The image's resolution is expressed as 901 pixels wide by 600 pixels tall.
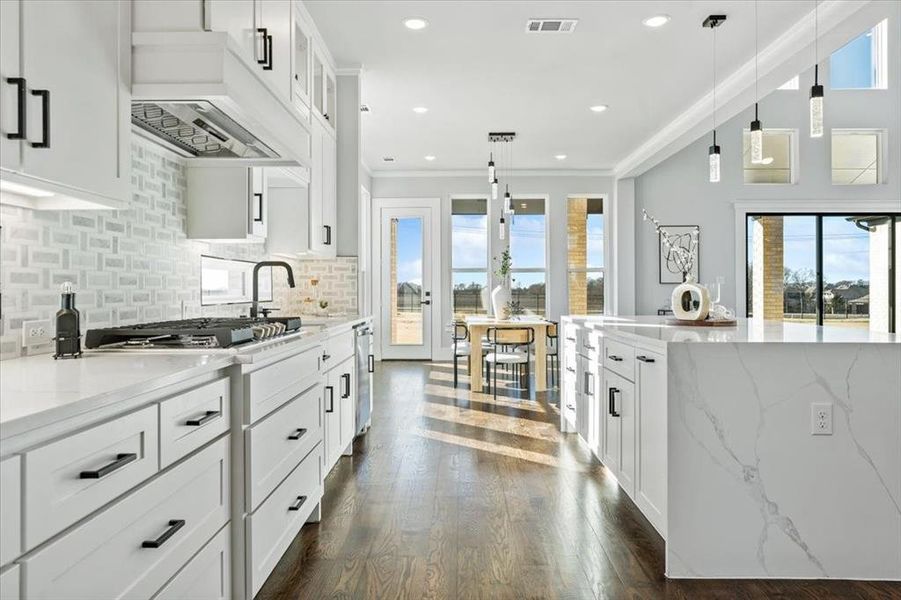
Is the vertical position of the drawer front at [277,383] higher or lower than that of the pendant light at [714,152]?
lower

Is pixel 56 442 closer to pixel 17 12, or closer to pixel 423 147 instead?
pixel 17 12

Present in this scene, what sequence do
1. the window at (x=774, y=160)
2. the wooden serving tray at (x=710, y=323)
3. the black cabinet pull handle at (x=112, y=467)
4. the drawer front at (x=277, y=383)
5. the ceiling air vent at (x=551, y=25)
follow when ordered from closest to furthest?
the black cabinet pull handle at (x=112, y=467) → the drawer front at (x=277, y=383) → the wooden serving tray at (x=710, y=323) → the ceiling air vent at (x=551, y=25) → the window at (x=774, y=160)

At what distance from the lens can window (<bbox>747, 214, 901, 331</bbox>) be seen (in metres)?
8.50

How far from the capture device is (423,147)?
766 cm

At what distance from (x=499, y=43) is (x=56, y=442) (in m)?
4.04

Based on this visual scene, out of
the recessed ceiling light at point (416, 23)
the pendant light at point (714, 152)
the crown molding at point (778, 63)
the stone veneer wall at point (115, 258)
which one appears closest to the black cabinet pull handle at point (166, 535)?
the stone veneer wall at point (115, 258)

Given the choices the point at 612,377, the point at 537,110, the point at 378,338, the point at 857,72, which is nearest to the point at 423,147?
the point at 537,110

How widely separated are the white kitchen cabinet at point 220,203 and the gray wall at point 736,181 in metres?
6.84

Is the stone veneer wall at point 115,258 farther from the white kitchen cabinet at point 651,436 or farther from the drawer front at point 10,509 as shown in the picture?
the white kitchen cabinet at point 651,436

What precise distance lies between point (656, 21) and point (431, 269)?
216 inches

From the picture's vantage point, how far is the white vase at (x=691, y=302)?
3209 mm

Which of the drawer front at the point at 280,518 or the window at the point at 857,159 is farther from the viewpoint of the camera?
the window at the point at 857,159

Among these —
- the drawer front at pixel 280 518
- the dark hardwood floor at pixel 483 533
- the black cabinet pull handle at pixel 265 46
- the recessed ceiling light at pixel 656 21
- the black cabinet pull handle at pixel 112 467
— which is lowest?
the dark hardwood floor at pixel 483 533

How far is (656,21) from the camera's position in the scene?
4.07m
